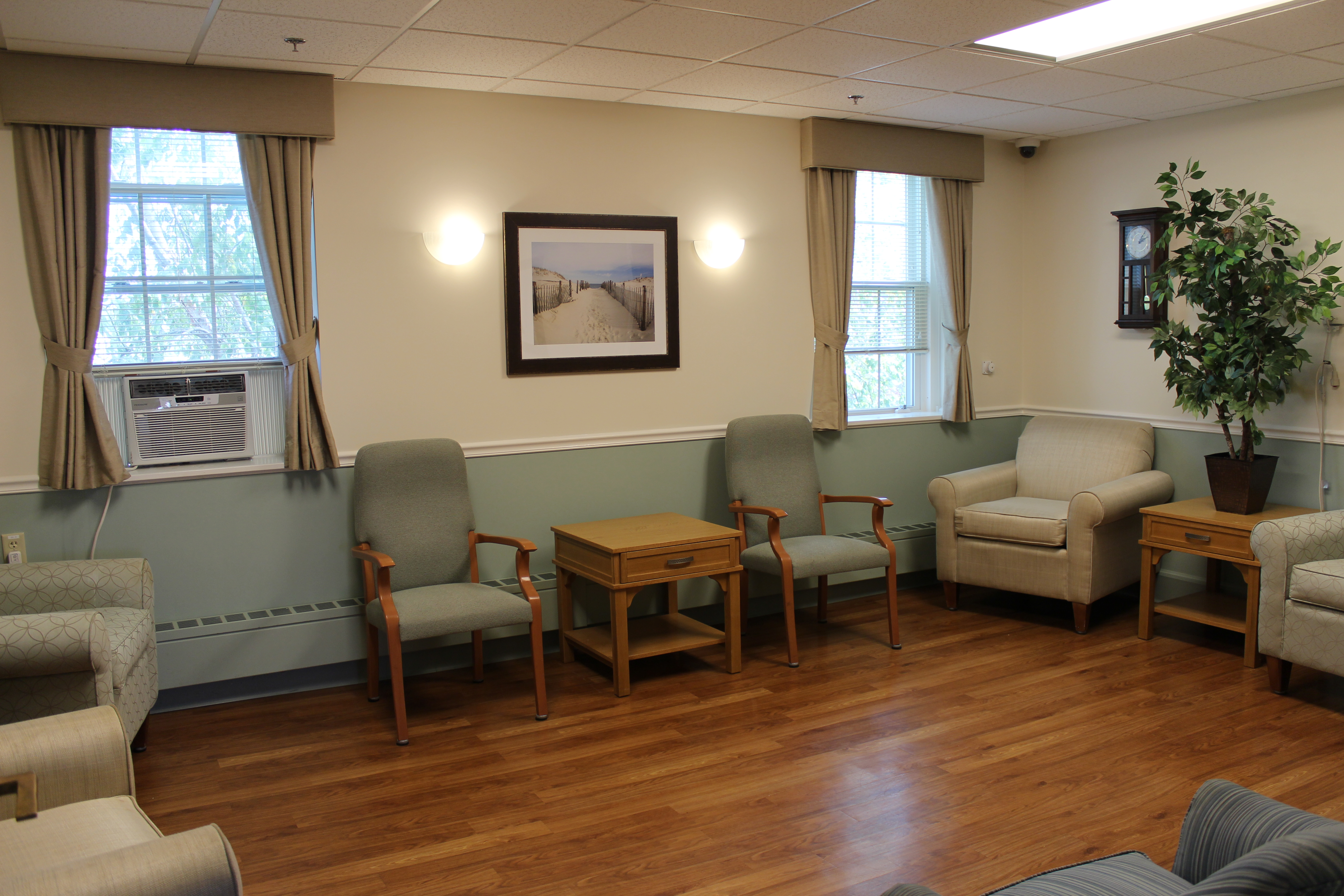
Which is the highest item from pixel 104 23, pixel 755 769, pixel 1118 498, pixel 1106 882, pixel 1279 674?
pixel 104 23

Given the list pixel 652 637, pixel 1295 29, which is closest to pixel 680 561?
pixel 652 637

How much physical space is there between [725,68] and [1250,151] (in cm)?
262

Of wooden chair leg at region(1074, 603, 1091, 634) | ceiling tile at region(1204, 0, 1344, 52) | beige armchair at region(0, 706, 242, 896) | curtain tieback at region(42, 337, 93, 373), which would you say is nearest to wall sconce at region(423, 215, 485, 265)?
curtain tieback at region(42, 337, 93, 373)

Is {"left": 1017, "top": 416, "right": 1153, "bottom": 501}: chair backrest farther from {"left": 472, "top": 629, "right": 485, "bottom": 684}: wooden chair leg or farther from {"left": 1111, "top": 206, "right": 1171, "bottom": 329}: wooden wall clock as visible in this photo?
{"left": 472, "top": 629, "right": 485, "bottom": 684}: wooden chair leg

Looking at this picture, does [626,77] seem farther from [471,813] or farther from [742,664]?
[471,813]

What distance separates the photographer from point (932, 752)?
3383mm

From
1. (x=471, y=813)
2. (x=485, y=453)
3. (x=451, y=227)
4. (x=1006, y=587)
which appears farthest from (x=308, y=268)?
(x=1006, y=587)

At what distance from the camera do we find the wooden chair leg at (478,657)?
409cm

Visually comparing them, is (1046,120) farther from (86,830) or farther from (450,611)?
(86,830)

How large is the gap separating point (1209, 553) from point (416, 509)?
333cm

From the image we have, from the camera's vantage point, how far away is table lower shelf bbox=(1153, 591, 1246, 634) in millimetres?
4324

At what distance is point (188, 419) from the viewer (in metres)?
3.84

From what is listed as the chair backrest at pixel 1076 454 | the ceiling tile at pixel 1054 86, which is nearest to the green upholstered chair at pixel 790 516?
the chair backrest at pixel 1076 454

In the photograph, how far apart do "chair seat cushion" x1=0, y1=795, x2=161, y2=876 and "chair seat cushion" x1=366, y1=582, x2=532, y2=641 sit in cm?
140
